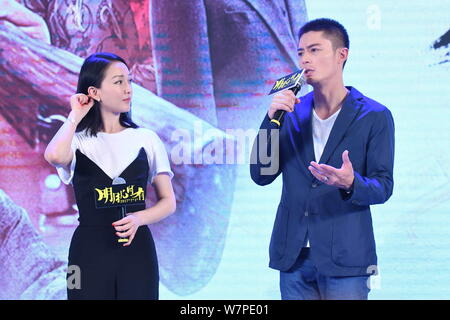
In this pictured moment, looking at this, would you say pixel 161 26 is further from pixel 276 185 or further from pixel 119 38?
pixel 276 185

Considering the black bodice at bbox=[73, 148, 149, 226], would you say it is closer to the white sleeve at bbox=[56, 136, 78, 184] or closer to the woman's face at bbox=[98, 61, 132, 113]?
the white sleeve at bbox=[56, 136, 78, 184]

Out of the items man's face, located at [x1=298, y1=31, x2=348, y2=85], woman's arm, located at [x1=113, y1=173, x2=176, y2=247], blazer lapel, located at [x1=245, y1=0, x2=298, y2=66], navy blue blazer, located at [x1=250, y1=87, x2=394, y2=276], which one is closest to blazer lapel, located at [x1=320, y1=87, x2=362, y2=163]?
navy blue blazer, located at [x1=250, y1=87, x2=394, y2=276]

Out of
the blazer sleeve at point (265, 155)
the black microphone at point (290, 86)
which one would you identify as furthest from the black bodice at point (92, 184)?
the black microphone at point (290, 86)

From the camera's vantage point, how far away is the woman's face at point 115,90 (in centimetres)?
239

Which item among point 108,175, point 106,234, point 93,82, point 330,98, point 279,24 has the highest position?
point 279,24

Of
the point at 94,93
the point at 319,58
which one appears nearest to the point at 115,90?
the point at 94,93

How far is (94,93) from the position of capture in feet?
7.80

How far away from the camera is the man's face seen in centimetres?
233

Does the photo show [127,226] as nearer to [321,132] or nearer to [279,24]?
[321,132]

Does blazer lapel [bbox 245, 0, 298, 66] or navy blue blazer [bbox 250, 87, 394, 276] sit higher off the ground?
blazer lapel [bbox 245, 0, 298, 66]

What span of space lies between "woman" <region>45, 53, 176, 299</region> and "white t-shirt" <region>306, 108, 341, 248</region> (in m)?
0.60

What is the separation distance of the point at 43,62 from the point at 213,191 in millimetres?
1156

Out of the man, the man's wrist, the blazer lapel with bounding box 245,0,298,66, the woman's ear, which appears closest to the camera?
the man's wrist

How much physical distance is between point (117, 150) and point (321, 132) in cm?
79
